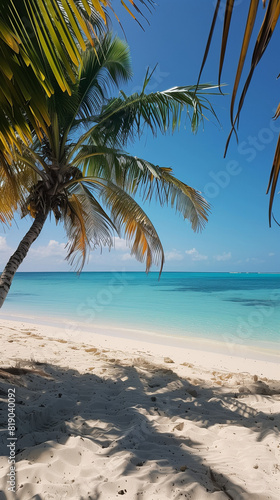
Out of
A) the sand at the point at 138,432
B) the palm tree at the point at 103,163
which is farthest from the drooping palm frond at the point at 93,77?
the sand at the point at 138,432

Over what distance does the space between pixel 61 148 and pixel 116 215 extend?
4.77 feet

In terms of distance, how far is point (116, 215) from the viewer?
5648 mm

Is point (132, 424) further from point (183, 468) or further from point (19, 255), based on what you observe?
point (19, 255)

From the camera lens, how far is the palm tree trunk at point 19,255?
4.21m

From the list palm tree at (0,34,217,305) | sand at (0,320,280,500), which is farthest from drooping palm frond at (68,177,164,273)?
sand at (0,320,280,500)

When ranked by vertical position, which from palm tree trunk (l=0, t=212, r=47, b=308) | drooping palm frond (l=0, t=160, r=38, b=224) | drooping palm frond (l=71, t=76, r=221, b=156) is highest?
drooping palm frond (l=71, t=76, r=221, b=156)

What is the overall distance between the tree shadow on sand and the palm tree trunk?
1129 mm

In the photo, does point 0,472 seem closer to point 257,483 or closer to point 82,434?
point 82,434

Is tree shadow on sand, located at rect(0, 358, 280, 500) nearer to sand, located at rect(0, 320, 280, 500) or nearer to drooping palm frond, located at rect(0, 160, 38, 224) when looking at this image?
sand, located at rect(0, 320, 280, 500)

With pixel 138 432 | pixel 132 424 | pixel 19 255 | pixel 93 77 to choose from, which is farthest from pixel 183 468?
pixel 93 77

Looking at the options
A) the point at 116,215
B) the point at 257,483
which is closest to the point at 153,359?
the point at 116,215

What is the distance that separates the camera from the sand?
1822 mm

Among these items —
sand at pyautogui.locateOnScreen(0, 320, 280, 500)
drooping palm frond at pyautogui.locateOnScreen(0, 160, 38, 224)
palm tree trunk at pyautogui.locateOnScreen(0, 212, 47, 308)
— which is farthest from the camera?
drooping palm frond at pyautogui.locateOnScreen(0, 160, 38, 224)

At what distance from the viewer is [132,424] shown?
2664 millimetres
